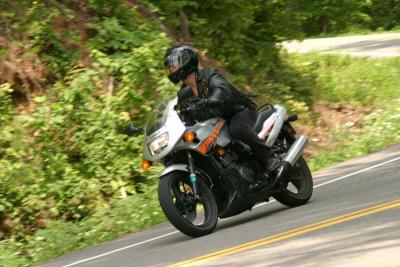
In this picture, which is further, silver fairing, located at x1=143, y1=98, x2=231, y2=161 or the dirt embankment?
the dirt embankment

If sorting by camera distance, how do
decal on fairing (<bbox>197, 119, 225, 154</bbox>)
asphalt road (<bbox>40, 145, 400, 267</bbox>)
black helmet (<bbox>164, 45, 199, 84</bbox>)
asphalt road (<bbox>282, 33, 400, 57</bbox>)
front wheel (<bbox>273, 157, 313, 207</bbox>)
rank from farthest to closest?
asphalt road (<bbox>282, 33, 400, 57</bbox>), front wheel (<bbox>273, 157, 313, 207</bbox>), black helmet (<bbox>164, 45, 199, 84</bbox>), decal on fairing (<bbox>197, 119, 225, 154</bbox>), asphalt road (<bbox>40, 145, 400, 267</bbox>)

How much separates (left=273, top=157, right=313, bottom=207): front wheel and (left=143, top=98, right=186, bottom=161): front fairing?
1761mm

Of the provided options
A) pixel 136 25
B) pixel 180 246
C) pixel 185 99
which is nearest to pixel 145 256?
pixel 180 246

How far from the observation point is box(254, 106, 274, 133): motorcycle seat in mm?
10672

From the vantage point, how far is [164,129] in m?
9.72

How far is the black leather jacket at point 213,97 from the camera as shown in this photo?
1005cm

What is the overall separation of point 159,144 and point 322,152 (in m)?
8.27

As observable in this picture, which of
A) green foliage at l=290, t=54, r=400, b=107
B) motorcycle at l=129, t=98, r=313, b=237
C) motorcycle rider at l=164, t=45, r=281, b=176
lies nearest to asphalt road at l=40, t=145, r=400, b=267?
motorcycle at l=129, t=98, r=313, b=237

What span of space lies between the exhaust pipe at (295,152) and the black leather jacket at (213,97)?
834 mm

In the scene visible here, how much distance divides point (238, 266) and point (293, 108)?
38.6 feet

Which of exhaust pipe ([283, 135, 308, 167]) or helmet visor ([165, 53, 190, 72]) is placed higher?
helmet visor ([165, 53, 190, 72])

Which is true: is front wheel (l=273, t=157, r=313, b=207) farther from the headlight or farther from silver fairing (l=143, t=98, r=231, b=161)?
the headlight

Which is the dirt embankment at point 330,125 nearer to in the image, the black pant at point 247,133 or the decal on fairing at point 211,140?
the black pant at point 247,133

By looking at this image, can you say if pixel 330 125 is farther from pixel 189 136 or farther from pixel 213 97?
pixel 189 136
